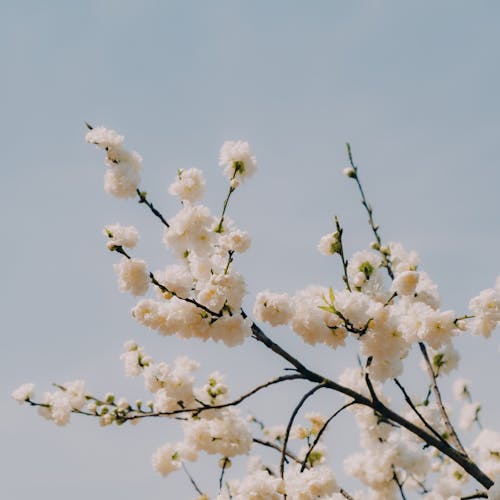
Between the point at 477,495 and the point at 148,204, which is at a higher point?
the point at 148,204

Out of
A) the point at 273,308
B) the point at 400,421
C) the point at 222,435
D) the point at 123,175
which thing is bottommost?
the point at 400,421

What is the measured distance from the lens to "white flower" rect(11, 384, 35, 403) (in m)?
4.66

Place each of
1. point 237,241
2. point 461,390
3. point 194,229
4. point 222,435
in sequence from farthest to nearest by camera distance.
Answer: point 461,390 < point 222,435 < point 194,229 < point 237,241

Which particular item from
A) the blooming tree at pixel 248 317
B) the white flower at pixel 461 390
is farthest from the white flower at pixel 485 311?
the white flower at pixel 461 390

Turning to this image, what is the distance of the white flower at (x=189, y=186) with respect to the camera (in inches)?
141

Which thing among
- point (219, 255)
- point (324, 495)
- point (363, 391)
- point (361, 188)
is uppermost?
point (361, 188)

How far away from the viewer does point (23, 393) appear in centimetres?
470

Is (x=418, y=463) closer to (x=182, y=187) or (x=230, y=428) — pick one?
(x=230, y=428)

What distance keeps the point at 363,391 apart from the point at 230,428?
132cm

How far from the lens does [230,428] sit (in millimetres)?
4070

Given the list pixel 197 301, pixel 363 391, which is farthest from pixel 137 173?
pixel 363 391

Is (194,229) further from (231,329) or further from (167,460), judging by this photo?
(167,460)

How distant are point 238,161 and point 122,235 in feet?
2.61

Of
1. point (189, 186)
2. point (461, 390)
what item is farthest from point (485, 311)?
point (461, 390)
